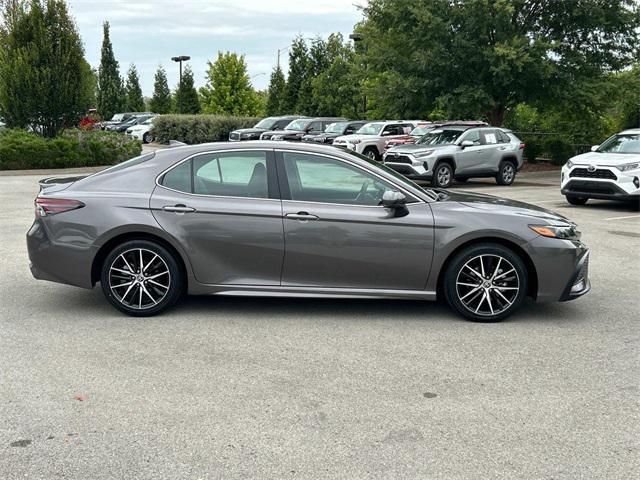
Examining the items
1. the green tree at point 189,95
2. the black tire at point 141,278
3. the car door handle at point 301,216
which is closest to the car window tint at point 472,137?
the car door handle at point 301,216

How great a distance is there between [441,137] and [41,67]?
12.5m

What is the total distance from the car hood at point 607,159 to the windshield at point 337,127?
47.4 feet

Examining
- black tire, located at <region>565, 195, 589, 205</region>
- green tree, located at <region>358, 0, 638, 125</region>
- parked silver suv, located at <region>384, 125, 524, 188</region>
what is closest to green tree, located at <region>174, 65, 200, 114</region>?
green tree, located at <region>358, 0, 638, 125</region>

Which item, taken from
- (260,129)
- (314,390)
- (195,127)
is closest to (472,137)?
(314,390)

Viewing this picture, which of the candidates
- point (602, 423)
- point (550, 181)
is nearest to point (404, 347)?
point (602, 423)

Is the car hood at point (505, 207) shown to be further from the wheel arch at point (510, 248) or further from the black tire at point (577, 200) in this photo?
the black tire at point (577, 200)

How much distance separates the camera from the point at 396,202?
6.08 meters

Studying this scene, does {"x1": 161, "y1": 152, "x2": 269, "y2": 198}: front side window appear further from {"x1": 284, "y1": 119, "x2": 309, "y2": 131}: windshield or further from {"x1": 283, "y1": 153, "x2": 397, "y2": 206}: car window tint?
{"x1": 284, "y1": 119, "x2": 309, "y2": 131}: windshield

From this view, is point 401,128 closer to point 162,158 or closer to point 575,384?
point 162,158

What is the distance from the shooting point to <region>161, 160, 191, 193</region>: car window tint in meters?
6.32

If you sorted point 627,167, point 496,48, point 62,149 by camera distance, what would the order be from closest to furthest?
point 627,167 < point 62,149 < point 496,48

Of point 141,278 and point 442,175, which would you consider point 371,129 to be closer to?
point 442,175

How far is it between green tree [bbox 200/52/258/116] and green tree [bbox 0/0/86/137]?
2947 centimetres

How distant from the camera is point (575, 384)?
4.77m
